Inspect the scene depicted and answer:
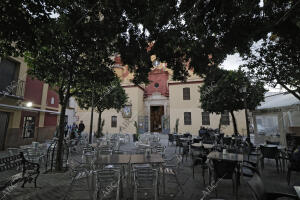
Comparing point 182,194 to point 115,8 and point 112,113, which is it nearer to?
point 115,8

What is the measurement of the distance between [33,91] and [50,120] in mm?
3233

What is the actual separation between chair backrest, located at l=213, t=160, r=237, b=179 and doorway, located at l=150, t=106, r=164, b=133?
20221 mm

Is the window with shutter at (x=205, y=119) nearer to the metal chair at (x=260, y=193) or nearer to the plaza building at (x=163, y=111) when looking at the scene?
the plaza building at (x=163, y=111)

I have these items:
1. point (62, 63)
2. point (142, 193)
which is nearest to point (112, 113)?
point (62, 63)

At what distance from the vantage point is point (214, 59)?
14.2 feet

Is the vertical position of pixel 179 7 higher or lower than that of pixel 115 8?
higher

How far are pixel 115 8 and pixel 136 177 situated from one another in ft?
12.6

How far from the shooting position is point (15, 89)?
32.3 feet

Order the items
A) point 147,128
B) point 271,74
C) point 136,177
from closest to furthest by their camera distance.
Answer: point 136,177 < point 271,74 < point 147,128

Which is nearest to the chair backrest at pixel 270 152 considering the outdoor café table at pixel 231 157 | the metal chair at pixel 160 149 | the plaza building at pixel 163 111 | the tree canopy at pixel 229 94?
the outdoor café table at pixel 231 157

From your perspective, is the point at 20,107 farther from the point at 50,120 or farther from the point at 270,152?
the point at 270,152

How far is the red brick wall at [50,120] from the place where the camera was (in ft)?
42.4

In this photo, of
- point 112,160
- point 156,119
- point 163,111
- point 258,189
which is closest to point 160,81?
point 163,111

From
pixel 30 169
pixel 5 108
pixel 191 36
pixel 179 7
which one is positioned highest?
pixel 179 7
